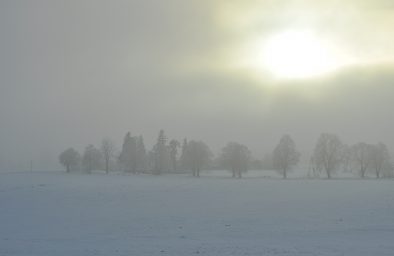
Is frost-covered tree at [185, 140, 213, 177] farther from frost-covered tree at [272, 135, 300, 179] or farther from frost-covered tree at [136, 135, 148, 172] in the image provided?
frost-covered tree at [272, 135, 300, 179]

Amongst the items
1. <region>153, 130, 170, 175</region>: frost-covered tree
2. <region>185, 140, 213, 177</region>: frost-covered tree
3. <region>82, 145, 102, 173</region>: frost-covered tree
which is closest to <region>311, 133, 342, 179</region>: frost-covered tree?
<region>185, 140, 213, 177</region>: frost-covered tree

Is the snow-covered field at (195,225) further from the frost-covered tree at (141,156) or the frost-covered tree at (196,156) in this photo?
the frost-covered tree at (141,156)

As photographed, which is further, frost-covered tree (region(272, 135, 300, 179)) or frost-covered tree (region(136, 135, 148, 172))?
frost-covered tree (region(136, 135, 148, 172))

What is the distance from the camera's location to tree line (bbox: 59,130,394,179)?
130 m

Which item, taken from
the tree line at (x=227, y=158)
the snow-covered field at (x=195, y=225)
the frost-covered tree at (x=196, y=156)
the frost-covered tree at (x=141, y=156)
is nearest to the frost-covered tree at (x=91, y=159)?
the tree line at (x=227, y=158)

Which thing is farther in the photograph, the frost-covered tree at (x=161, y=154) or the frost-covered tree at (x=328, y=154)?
the frost-covered tree at (x=161, y=154)

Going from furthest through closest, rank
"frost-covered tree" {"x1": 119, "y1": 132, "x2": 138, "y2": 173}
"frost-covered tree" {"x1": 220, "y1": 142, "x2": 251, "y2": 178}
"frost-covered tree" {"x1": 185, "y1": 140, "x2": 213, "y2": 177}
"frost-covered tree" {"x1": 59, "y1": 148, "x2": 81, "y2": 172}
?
"frost-covered tree" {"x1": 59, "y1": 148, "x2": 81, "y2": 172} < "frost-covered tree" {"x1": 119, "y1": 132, "x2": 138, "y2": 173} < "frost-covered tree" {"x1": 185, "y1": 140, "x2": 213, "y2": 177} < "frost-covered tree" {"x1": 220, "y1": 142, "x2": 251, "y2": 178}

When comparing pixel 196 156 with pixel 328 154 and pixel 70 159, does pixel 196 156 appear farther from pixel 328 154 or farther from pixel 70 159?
pixel 70 159

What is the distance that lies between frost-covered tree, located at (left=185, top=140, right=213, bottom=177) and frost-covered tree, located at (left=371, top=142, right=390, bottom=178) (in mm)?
49419

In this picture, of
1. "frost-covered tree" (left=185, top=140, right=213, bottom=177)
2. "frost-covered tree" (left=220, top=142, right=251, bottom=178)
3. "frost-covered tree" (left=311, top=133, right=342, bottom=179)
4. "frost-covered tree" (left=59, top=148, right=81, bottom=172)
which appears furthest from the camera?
"frost-covered tree" (left=59, top=148, right=81, bottom=172)

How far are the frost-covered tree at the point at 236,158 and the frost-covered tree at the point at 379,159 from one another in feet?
120

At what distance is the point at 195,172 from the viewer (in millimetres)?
147750

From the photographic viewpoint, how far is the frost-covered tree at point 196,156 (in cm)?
14362

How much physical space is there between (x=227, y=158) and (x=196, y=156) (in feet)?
32.3
